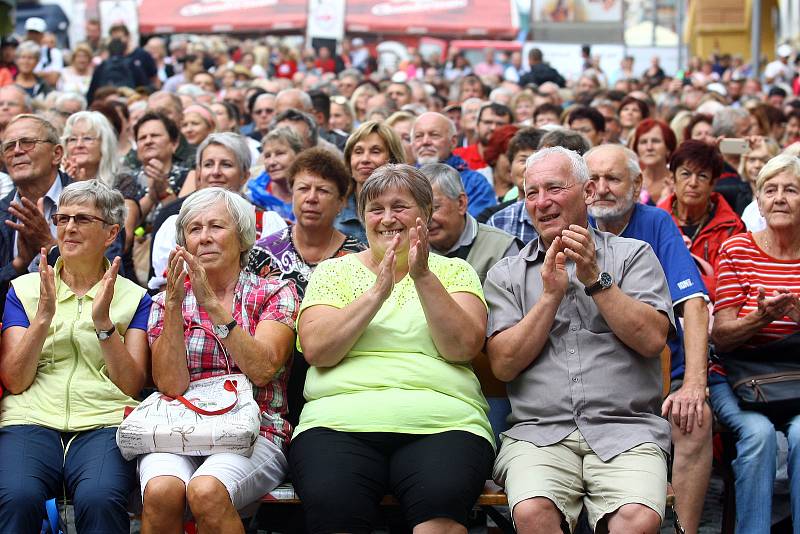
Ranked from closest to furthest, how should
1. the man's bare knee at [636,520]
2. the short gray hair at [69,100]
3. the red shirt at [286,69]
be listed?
1. the man's bare knee at [636,520]
2. the short gray hair at [69,100]
3. the red shirt at [286,69]

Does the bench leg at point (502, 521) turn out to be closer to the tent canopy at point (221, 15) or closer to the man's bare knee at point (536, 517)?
the man's bare knee at point (536, 517)

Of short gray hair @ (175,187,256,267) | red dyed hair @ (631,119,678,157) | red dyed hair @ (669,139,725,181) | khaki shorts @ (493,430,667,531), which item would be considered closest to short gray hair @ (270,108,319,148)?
red dyed hair @ (631,119,678,157)

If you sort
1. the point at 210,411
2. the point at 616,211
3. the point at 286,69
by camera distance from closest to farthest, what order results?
1. the point at 210,411
2. the point at 616,211
3. the point at 286,69

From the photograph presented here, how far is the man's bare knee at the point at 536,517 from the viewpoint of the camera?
4.05 metres

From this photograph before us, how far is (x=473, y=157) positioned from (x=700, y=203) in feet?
11.3

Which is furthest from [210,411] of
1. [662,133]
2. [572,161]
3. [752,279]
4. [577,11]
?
[577,11]

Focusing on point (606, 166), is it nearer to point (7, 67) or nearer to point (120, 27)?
point (7, 67)

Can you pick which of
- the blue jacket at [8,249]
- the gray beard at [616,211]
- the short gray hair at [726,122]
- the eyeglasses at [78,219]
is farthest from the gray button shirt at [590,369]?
the short gray hair at [726,122]

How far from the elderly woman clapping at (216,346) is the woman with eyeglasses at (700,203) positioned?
2456 millimetres

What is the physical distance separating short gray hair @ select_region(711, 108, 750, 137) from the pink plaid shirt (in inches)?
226

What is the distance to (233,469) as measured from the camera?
422 cm

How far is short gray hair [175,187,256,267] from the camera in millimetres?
4812

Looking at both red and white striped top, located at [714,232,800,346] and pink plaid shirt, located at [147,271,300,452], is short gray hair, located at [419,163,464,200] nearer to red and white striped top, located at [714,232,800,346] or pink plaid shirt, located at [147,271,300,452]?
pink plaid shirt, located at [147,271,300,452]

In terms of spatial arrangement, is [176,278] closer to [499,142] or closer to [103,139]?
[103,139]
